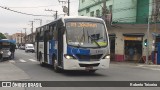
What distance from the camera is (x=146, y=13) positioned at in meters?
45.3

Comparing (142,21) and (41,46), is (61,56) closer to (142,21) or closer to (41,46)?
(41,46)

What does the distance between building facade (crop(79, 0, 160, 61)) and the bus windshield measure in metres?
22.6

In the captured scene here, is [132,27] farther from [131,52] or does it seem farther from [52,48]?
[52,48]

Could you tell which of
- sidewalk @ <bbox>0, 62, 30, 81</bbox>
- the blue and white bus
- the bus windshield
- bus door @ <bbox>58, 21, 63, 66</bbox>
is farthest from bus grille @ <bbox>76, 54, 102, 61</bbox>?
sidewalk @ <bbox>0, 62, 30, 81</bbox>

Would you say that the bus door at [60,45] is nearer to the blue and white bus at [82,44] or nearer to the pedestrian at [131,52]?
the blue and white bus at [82,44]

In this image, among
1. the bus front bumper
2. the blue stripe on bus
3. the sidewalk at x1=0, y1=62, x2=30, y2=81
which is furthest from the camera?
the blue stripe on bus

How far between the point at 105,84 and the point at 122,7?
31924 mm

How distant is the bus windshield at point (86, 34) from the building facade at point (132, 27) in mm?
22649

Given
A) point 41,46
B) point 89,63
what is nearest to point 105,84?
point 89,63

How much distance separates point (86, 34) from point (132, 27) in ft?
82.1

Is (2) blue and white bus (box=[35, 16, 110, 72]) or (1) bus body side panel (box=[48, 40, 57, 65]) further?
(1) bus body side panel (box=[48, 40, 57, 65])

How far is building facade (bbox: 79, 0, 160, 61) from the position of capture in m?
43.4

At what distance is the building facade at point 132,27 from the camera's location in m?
43.4

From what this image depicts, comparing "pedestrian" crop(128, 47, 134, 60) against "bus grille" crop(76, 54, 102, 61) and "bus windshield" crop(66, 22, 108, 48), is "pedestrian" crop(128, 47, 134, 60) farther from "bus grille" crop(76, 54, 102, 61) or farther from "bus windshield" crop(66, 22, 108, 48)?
"bus grille" crop(76, 54, 102, 61)
